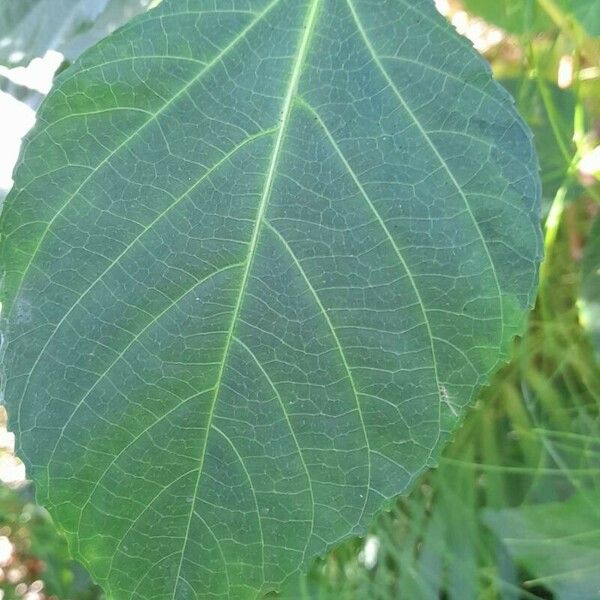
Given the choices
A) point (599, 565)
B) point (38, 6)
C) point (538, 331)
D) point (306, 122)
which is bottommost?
point (599, 565)

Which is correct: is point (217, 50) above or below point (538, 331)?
above

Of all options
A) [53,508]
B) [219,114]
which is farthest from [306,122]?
[53,508]

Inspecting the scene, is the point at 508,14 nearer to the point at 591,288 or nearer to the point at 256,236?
the point at 591,288

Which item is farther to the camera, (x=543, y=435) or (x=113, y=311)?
(x=543, y=435)

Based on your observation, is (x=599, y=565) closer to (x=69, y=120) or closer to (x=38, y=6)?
(x=69, y=120)

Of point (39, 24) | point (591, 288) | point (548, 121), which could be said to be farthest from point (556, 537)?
point (39, 24)

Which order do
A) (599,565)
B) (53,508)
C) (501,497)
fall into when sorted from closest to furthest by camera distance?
(53,508) < (599,565) < (501,497)

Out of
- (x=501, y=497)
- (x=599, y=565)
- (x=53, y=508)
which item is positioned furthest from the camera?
(x=501, y=497)
